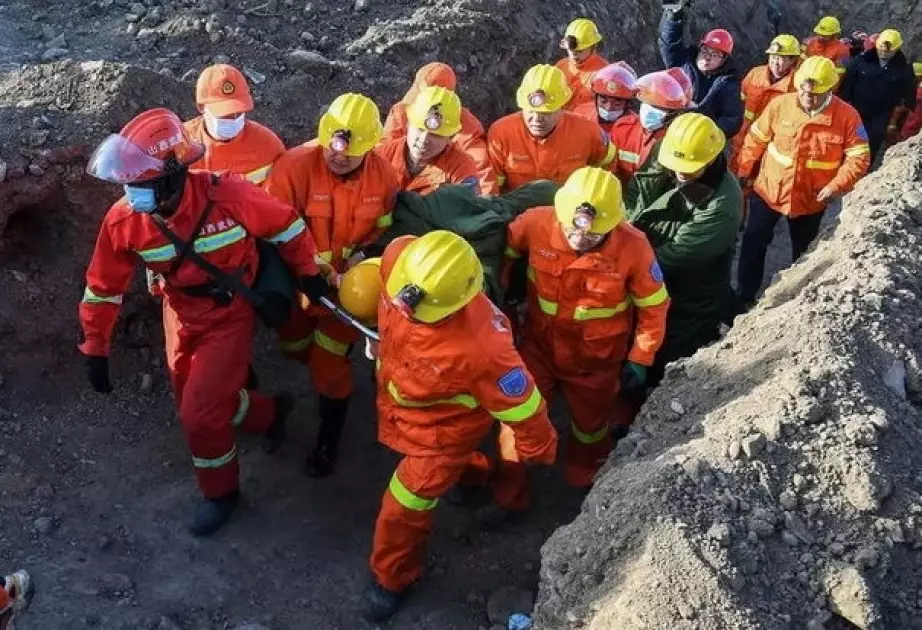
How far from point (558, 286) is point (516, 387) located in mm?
1165

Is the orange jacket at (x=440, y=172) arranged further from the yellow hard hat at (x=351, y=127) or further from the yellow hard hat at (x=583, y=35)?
the yellow hard hat at (x=583, y=35)

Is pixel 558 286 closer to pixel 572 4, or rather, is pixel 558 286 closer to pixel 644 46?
pixel 572 4

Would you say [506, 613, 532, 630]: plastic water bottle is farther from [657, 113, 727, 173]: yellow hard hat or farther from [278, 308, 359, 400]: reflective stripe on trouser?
[657, 113, 727, 173]: yellow hard hat

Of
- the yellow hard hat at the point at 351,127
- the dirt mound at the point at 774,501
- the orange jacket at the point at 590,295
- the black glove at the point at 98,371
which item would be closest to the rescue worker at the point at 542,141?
the orange jacket at the point at 590,295

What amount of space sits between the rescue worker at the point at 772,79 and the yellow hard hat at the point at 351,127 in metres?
5.29

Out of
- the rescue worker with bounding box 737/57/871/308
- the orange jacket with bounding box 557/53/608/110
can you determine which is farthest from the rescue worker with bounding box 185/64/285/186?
the rescue worker with bounding box 737/57/871/308

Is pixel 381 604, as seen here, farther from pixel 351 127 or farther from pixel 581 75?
pixel 581 75

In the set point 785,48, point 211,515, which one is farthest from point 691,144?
point 785,48

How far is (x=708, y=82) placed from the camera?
9133 mm

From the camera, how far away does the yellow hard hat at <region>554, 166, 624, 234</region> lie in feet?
16.1

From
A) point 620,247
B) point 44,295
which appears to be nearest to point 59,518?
point 44,295

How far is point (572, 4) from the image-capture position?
34.6 feet

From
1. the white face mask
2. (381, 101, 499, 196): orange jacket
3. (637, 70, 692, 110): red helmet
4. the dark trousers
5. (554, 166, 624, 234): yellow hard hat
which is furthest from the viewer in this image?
the dark trousers

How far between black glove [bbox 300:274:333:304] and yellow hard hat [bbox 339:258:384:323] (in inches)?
17.2
